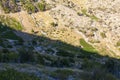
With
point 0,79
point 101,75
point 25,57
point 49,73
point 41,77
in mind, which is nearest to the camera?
point 0,79

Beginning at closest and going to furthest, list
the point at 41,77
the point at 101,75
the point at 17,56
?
the point at 101,75, the point at 41,77, the point at 17,56

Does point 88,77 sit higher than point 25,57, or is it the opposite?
point 88,77

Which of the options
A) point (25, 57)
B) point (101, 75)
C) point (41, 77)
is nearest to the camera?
point (101, 75)

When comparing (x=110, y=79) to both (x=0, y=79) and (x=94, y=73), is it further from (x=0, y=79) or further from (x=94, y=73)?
(x=0, y=79)

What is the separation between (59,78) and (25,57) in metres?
57.7

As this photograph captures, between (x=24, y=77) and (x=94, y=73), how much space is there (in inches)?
488

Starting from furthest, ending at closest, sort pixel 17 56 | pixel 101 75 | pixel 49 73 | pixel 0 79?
pixel 17 56, pixel 49 73, pixel 101 75, pixel 0 79

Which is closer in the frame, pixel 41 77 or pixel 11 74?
pixel 11 74

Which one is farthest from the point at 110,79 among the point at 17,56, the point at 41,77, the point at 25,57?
the point at 17,56

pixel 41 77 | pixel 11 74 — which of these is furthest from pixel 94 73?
pixel 11 74

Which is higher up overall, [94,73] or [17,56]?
[94,73]

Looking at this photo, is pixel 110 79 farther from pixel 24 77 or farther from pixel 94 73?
pixel 24 77

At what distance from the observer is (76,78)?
204ft

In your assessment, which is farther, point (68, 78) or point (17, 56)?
point (17, 56)
